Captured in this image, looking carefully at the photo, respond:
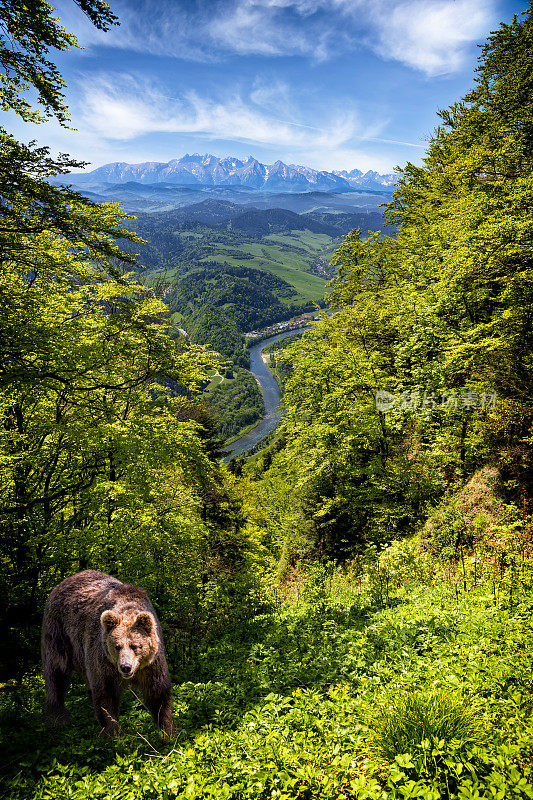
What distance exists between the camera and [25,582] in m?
9.57

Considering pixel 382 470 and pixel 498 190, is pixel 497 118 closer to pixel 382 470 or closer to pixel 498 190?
pixel 498 190

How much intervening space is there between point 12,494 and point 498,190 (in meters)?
20.6

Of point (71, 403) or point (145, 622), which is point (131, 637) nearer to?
point (145, 622)

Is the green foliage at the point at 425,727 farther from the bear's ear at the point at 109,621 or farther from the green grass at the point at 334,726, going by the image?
the bear's ear at the point at 109,621

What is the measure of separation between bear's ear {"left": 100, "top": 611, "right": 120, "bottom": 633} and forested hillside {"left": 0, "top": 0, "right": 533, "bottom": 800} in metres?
1.37

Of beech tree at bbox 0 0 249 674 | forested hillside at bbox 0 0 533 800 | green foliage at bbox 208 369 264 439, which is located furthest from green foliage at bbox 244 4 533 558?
green foliage at bbox 208 369 264 439

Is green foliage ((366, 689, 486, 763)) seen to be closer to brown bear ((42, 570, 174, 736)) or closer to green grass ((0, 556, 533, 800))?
green grass ((0, 556, 533, 800))

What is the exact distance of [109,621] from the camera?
4887 mm

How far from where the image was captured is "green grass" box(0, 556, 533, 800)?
328 cm

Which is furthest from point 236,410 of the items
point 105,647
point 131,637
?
point 131,637

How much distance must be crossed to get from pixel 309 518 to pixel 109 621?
17022 millimetres

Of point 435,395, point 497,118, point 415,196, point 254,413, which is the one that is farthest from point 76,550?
point 254,413

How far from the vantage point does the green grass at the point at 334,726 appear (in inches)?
129

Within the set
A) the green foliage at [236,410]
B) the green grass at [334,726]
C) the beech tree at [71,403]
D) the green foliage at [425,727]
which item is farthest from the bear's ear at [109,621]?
the green foliage at [236,410]
